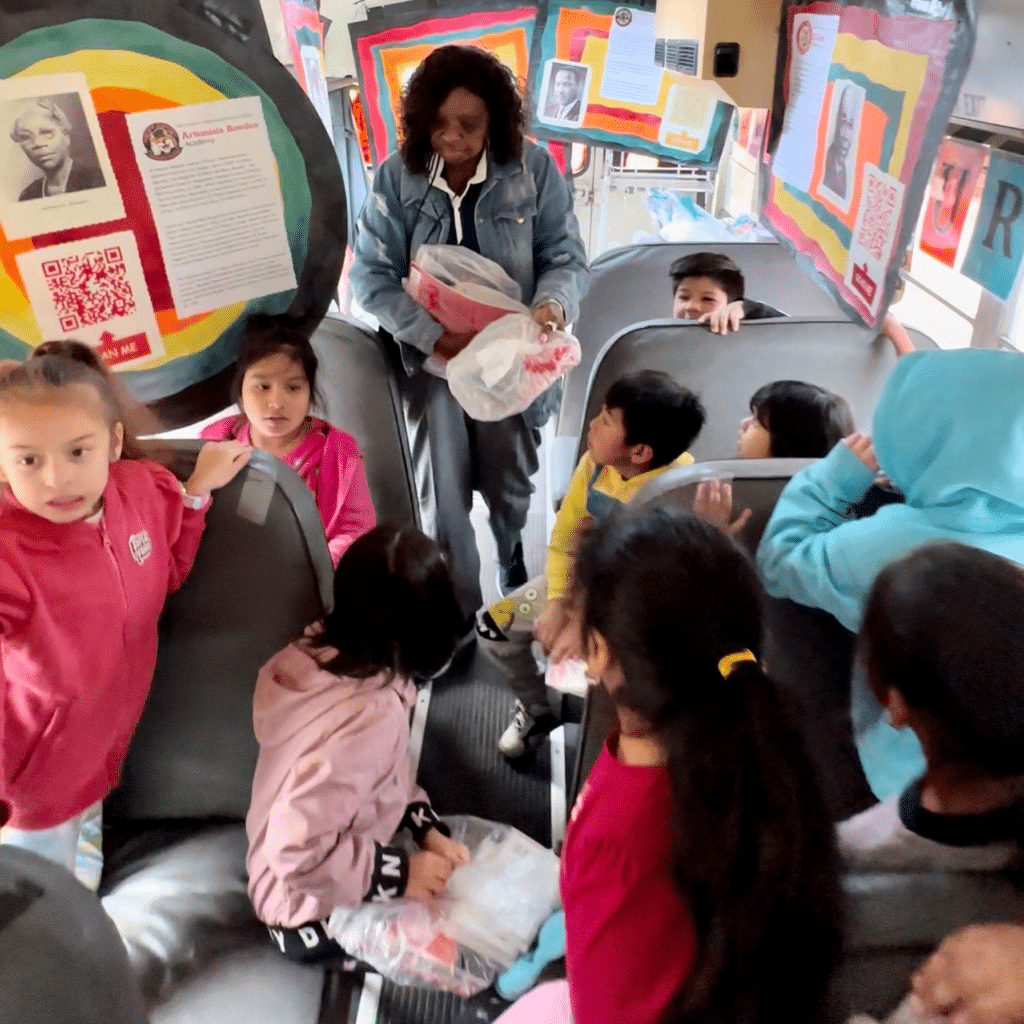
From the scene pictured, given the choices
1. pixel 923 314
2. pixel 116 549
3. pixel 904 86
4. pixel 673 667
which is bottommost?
pixel 923 314

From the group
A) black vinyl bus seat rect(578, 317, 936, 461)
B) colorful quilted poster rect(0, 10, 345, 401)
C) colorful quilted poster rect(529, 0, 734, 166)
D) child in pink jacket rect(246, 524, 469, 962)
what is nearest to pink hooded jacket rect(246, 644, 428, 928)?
child in pink jacket rect(246, 524, 469, 962)

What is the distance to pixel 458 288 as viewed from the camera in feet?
5.32

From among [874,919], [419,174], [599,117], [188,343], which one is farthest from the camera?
[599,117]

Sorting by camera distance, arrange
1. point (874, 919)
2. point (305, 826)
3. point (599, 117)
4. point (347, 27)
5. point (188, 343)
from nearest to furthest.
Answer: point (874, 919) < point (305, 826) < point (188, 343) < point (347, 27) < point (599, 117)

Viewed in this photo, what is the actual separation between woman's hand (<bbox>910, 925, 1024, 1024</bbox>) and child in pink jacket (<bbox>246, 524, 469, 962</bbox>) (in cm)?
70

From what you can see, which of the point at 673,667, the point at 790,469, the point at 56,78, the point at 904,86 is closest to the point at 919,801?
the point at 673,667

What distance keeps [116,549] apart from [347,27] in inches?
83.5

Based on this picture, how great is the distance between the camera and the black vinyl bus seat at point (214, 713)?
1088 millimetres

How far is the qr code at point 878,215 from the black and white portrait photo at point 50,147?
130cm

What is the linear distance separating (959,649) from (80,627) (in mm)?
993

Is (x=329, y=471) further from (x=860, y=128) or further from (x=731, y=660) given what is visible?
(x=860, y=128)

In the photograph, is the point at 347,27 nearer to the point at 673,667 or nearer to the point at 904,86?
the point at 904,86

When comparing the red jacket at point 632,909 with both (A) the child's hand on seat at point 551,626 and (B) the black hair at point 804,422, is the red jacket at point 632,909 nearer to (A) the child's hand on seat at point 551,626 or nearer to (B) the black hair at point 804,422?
(A) the child's hand on seat at point 551,626

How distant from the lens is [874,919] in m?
0.64
